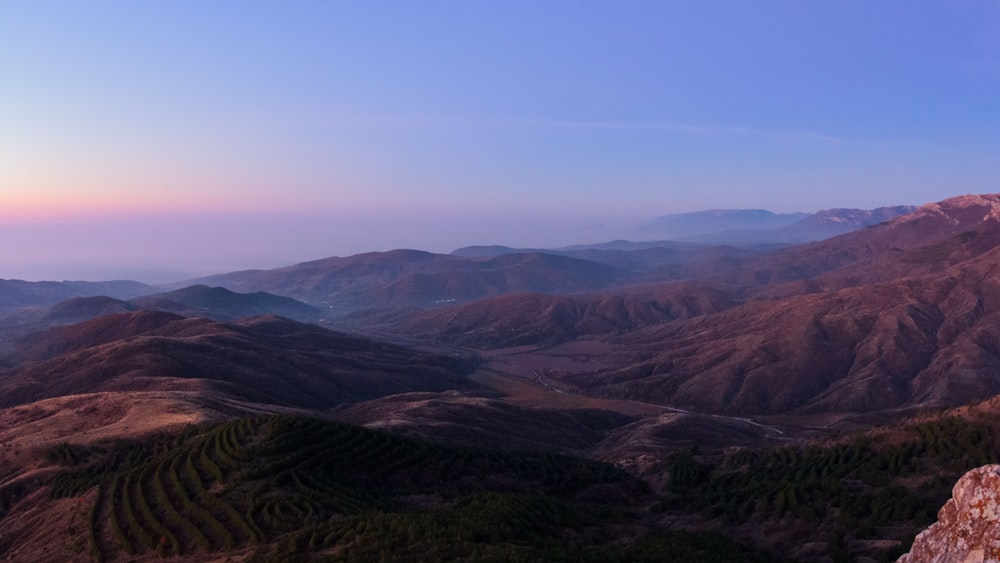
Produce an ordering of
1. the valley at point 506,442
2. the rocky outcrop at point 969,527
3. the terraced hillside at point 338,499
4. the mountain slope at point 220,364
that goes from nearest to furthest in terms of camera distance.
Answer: the rocky outcrop at point 969,527
the terraced hillside at point 338,499
the valley at point 506,442
the mountain slope at point 220,364

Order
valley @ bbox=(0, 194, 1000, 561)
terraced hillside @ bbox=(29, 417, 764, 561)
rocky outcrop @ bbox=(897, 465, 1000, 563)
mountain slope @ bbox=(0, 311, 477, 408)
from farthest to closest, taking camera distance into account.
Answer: mountain slope @ bbox=(0, 311, 477, 408) < valley @ bbox=(0, 194, 1000, 561) < terraced hillside @ bbox=(29, 417, 764, 561) < rocky outcrop @ bbox=(897, 465, 1000, 563)

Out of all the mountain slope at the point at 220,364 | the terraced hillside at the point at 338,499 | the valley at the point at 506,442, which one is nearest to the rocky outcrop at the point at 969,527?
the valley at the point at 506,442

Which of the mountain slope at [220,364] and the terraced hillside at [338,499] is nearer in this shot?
the terraced hillside at [338,499]

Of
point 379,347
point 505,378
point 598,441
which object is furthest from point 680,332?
point 598,441

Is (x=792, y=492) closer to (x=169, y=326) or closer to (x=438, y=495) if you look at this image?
(x=438, y=495)

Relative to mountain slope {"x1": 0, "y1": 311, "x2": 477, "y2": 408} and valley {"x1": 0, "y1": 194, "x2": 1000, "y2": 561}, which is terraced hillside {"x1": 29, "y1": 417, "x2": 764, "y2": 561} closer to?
valley {"x1": 0, "y1": 194, "x2": 1000, "y2": 561}

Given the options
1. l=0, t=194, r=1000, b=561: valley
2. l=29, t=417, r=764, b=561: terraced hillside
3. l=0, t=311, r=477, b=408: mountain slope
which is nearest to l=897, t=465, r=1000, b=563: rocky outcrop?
l=0, t=194, r=1000, b=561: valley

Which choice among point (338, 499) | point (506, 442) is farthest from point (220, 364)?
point (338, 499)

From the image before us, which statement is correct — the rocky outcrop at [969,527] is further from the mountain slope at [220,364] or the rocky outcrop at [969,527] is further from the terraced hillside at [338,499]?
the mountain slope at [220,364]

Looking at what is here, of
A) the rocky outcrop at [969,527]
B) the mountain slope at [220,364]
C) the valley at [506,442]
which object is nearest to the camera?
the rocky outcrop at [969,527]

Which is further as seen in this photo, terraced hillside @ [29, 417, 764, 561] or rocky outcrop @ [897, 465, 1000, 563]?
terraced hillside @ [29, 417, 764, 561]
